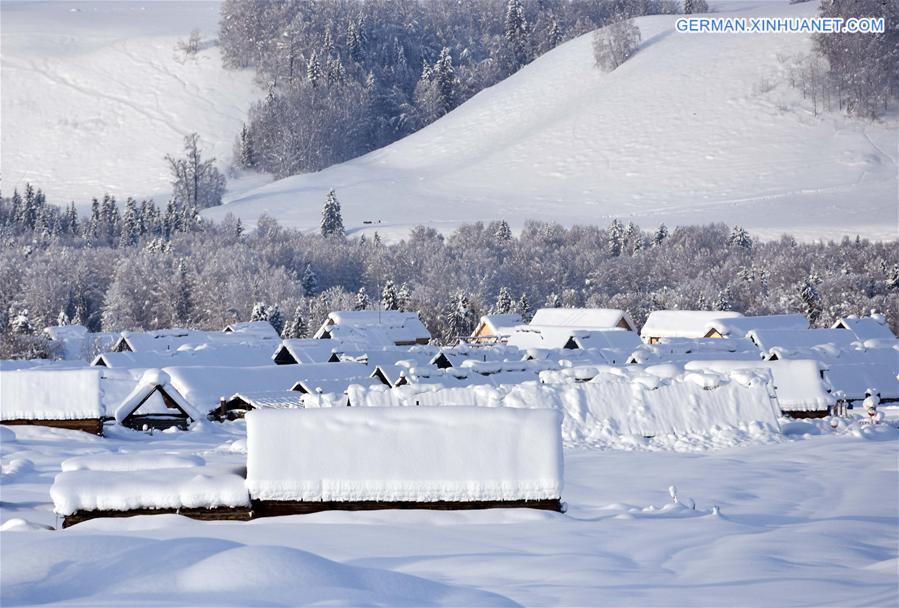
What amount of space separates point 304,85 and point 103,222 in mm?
58262

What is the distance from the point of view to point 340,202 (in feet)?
456

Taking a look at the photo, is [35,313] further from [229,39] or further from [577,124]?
[229,39]

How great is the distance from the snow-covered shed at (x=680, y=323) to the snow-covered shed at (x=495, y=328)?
773 cm

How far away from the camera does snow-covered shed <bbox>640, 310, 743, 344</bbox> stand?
69500mm

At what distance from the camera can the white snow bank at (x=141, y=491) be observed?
1535 centimetres

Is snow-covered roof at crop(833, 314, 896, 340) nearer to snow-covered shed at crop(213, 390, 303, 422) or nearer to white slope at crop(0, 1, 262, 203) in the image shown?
snow-covered shed at crop(213, 390, 303, 422)

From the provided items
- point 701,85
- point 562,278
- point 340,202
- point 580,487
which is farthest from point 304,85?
point 580,487

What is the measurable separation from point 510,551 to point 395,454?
286 centimetres

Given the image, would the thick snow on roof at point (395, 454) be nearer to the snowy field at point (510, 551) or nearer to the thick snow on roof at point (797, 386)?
the snowy field at point (510, 551)

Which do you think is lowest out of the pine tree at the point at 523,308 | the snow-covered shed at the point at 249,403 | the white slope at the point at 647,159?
the snow-covered shed at the point at 249,403

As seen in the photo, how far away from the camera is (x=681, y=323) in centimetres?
7156

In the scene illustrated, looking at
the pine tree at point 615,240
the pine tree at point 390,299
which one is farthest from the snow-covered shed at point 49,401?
the pine tree at point 615,240

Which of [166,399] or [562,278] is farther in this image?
[562,278]

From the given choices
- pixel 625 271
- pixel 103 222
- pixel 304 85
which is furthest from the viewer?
pixel 304 85
